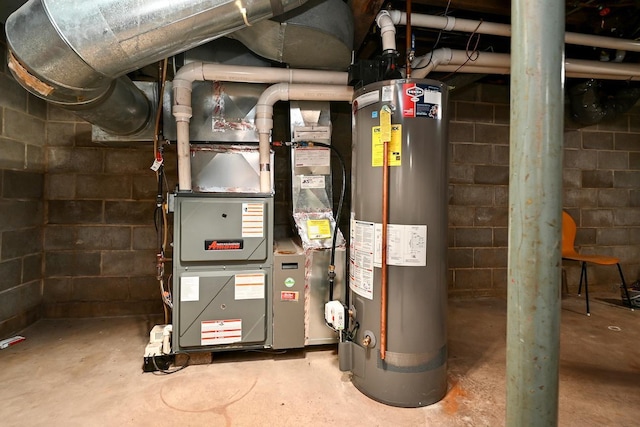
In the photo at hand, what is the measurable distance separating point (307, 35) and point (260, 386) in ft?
6.21

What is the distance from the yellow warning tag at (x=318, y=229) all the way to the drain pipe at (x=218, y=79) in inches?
13.3

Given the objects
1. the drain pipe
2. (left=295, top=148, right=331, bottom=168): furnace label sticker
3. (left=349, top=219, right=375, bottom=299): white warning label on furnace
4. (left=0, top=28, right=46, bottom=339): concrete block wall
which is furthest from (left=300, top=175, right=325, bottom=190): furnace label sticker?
(left=0, top=28, right=46, bottom=339): concrete block wall

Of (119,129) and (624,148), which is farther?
(624,148)

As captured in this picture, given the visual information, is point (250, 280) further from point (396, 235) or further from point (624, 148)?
→ point (624, 148)

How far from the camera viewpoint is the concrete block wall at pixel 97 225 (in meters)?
2.44

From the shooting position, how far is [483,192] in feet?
10.1

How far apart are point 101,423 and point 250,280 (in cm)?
90

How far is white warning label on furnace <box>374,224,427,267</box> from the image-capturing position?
4.70 feet

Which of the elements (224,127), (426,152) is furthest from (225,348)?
(426,152)

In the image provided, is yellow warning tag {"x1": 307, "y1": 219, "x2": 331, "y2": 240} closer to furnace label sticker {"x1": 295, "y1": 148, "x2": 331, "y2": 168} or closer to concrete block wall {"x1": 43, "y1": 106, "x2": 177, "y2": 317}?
furnace label sticker {"x1": 295, "y1": 148, "x2": 331, "y2": 168}

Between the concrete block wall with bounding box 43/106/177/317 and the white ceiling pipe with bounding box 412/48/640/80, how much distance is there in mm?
2018

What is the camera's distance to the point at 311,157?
6.60 ft

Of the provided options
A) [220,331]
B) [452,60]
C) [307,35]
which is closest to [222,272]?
[220,331]

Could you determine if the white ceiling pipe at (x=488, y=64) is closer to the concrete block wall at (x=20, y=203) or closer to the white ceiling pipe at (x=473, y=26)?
the white ceiling pipe at (x=473, y=26)
